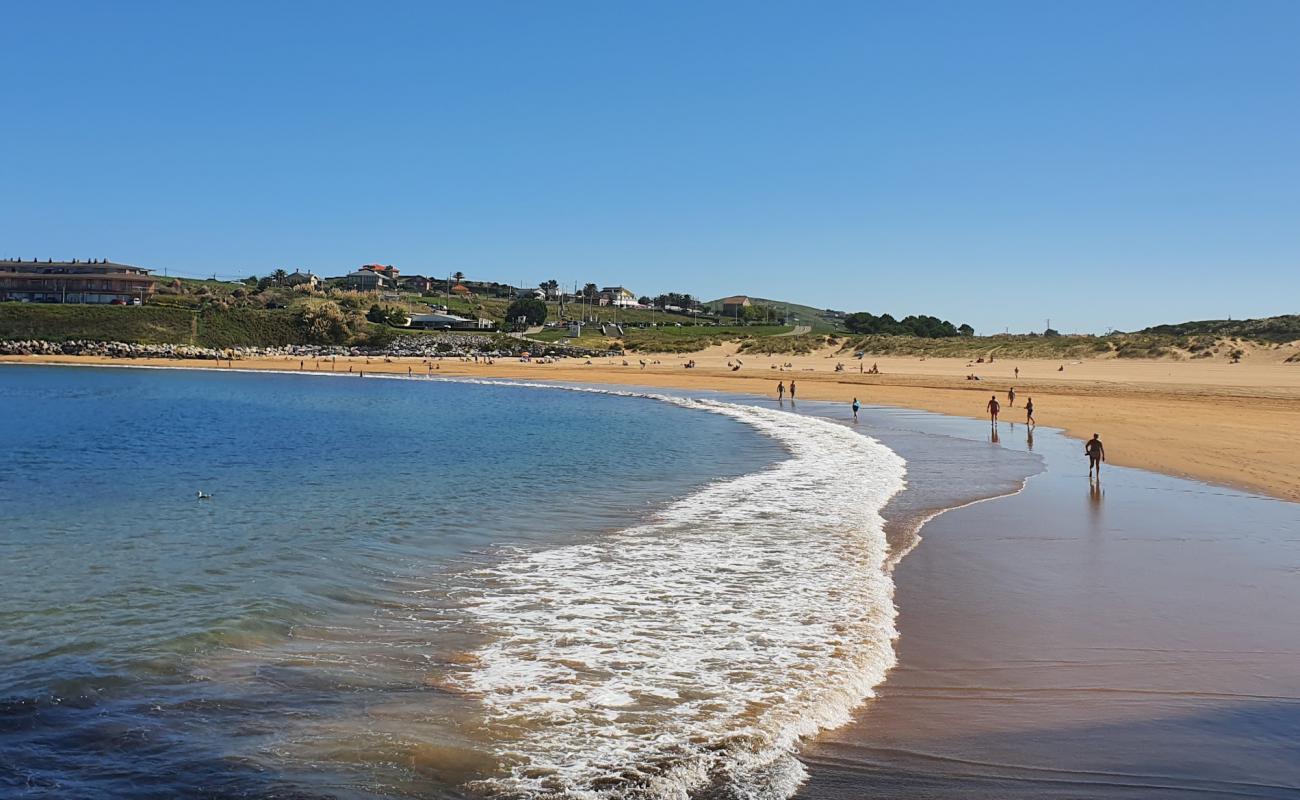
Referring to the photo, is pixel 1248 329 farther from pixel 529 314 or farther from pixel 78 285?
pixel 78 285

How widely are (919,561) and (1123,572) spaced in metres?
2.52

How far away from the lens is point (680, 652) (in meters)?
8.57

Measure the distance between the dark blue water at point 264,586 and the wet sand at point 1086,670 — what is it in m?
3.18

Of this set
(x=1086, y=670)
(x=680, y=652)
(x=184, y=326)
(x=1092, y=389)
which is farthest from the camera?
(x=184, y=326)

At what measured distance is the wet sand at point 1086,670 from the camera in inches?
236

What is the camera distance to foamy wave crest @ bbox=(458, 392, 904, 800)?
616cm

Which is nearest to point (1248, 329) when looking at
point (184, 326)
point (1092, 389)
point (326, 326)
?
point (1092, 389)

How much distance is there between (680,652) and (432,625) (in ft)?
8.73

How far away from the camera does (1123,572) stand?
11633mm

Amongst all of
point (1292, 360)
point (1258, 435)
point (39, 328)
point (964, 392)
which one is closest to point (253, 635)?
point (1258, 435)

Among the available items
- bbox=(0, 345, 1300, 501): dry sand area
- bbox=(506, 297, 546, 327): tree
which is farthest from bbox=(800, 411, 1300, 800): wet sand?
bbox=(506, 297, 546, 327): tree

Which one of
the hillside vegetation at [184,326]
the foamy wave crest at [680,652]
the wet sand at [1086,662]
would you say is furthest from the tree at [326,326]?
the wet sand at [1086,662]

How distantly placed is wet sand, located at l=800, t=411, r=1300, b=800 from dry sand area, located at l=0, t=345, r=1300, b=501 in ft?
25.1

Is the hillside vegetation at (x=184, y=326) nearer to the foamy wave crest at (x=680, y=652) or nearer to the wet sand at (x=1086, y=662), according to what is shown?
the foamy wave crest at (x=680, y=652)
